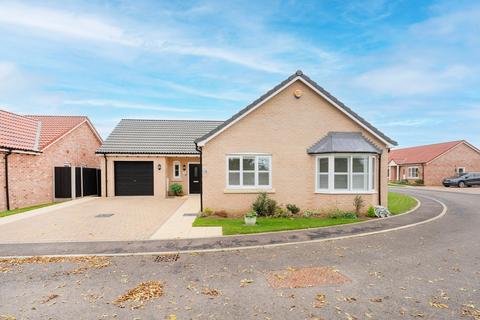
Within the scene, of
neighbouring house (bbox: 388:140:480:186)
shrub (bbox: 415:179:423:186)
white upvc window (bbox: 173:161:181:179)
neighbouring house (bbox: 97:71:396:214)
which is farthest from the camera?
shrub (bbox: 415:179:423:186)

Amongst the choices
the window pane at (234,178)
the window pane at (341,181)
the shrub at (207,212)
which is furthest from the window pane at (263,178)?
the window pane at (341,181)

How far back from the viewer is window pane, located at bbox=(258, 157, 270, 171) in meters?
13.6

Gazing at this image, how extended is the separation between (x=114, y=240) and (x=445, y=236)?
11166 mm

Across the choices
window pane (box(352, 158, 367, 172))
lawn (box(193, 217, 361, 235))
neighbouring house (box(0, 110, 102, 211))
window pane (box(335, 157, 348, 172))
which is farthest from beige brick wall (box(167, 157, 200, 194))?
window pane (box(352, 158, 367, 172))

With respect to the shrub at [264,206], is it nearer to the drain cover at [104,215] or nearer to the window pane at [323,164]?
the window pane at [323,164]

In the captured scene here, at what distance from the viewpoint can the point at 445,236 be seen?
30.6 ft

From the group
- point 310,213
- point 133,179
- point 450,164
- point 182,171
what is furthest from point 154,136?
point 450,164

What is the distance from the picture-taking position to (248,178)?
44.5 ft

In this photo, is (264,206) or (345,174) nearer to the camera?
(264,206)

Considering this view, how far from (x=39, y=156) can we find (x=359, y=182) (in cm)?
1909

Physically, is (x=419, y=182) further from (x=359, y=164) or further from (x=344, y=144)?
(x=344, y=144)

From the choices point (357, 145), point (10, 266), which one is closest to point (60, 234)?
point (10, 266)

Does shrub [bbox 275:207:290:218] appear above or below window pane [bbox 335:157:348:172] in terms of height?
below

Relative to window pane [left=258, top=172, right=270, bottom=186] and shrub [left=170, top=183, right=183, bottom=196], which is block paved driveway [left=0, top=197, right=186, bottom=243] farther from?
shrub [left=170, top=183, right=183, bottom=196]
